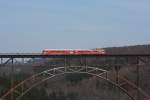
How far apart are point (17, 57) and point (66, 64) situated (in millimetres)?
5060

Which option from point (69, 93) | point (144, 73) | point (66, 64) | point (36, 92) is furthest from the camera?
point (69, 93)

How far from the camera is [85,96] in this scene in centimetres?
9381

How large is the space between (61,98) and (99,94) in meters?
8.74

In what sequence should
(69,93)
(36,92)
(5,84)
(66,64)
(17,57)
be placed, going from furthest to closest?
1. (69,93)
2. (36,92)
3. (5,84)
4. (66,64)
5. (17,57)

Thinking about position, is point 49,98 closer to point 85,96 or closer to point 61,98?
point 61,98

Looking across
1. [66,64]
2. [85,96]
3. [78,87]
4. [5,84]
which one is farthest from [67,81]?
[66,64]

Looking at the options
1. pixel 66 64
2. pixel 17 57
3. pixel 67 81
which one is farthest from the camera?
pixel 67 81

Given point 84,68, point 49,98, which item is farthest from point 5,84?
point 84,68

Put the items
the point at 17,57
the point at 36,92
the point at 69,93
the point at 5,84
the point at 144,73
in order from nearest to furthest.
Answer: the point at 17,57, the point at 5,84, the point at 36,92, the point at 144,73, the point at 69,93

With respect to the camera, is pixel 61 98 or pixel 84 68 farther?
pixel 61 98

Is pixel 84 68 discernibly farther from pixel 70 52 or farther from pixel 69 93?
pixel 69 93

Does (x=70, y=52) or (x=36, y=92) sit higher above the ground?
(x=70, y=52)

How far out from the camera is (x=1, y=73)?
88.2 meters

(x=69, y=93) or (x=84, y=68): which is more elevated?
(x=84, y=68)
